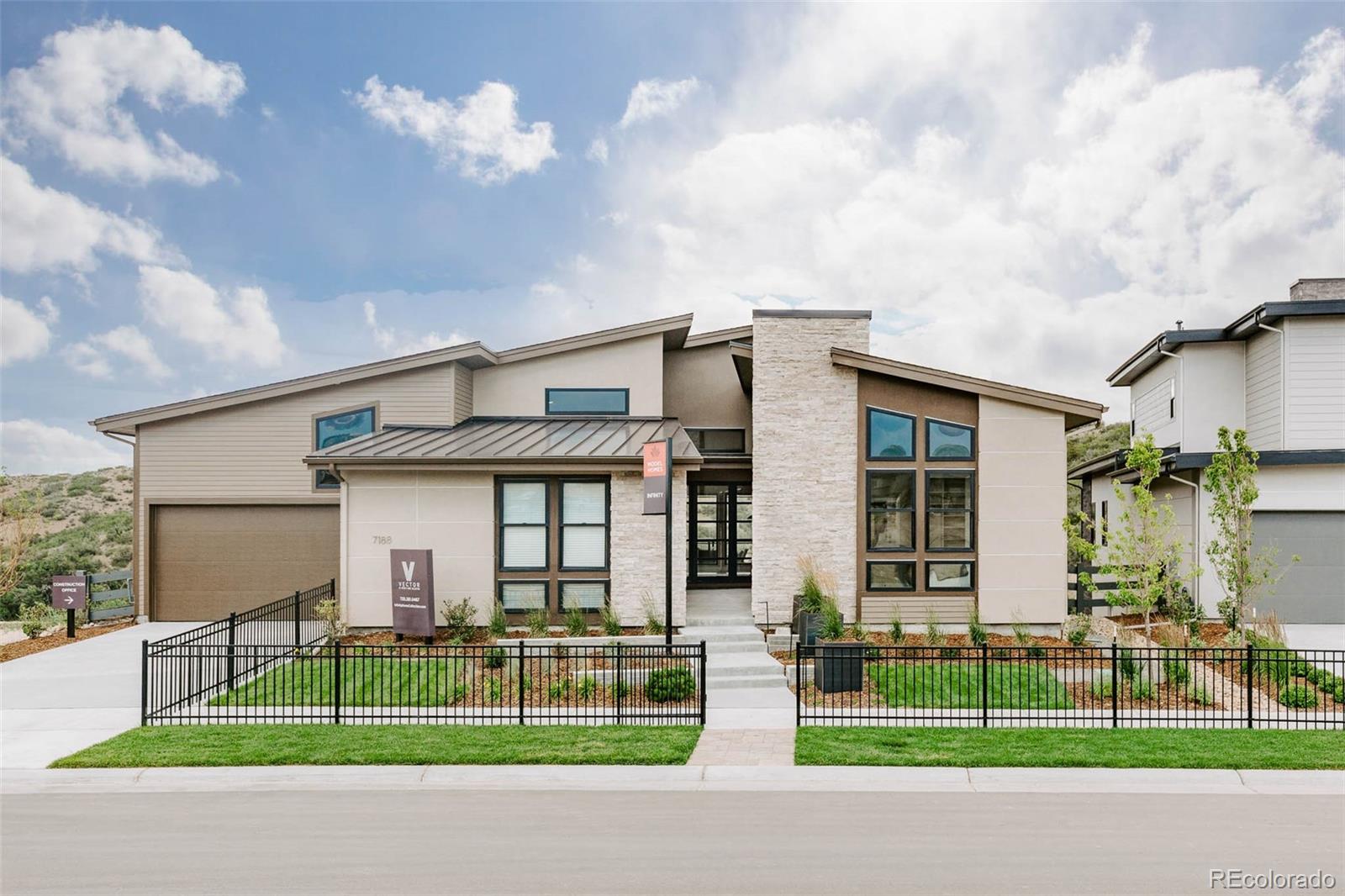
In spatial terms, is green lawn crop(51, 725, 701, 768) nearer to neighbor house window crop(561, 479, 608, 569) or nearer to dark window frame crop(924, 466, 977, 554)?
neighbor house window crop(561, 479, 608, 569)

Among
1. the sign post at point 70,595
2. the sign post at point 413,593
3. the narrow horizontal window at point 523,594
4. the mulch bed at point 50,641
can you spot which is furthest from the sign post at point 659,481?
the sign post at point 70,595

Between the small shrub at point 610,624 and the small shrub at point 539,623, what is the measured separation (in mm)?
1163

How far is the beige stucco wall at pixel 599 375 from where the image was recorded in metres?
20.3

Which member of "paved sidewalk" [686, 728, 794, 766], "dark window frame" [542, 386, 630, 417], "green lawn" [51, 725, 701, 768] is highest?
"dark window frame" [542, 386, 630, 417]

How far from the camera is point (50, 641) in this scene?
58.7 ft

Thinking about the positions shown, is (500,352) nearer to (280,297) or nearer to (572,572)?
(572,572)

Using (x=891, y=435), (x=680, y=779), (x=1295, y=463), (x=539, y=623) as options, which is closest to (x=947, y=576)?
(x=891, y=435)

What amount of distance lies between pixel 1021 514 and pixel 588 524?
917 centimetres

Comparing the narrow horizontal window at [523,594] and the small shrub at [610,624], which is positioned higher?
the narrow horizontal window at [523,594]

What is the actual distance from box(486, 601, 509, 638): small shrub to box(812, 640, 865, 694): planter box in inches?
255

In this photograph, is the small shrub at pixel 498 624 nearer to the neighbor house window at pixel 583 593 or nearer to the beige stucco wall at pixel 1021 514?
the neighbor house window at pixel 583 593

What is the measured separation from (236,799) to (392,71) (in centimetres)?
2738

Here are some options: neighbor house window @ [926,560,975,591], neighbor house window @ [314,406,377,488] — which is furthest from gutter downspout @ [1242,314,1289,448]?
neighbor house window @ [314,406,377,488]

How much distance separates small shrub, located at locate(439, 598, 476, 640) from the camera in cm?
1628
